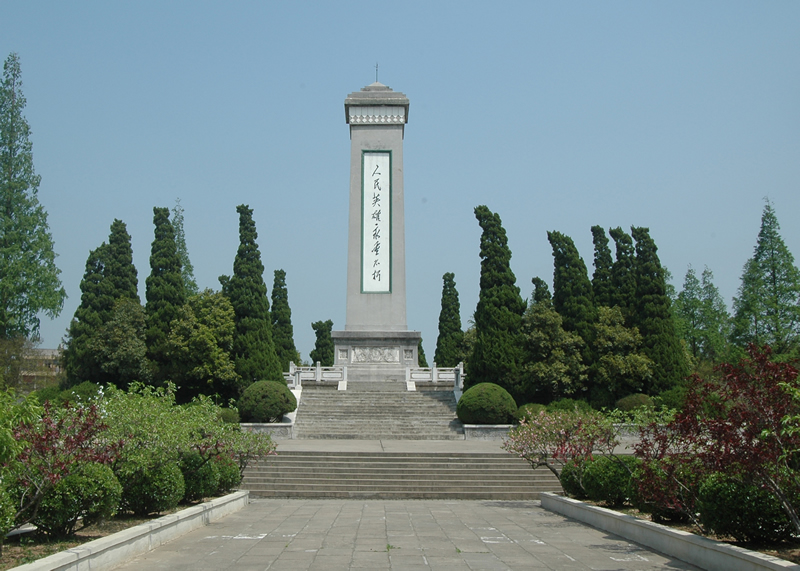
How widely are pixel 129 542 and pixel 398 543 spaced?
Result: 2.63m

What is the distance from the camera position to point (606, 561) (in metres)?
6.44

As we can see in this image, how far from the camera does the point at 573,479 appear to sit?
33.1 feet

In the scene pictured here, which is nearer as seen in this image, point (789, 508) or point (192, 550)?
point (789, 508)

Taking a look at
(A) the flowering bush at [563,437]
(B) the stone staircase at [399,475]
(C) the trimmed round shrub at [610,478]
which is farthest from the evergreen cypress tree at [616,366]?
(C) the trimmed round shrub at [610,478]

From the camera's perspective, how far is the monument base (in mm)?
24047

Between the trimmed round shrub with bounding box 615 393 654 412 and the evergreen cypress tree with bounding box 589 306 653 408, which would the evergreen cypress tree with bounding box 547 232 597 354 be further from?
the trimmed round shrub with bounding box 615 393 654 412

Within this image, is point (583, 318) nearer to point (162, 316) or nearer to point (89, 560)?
point (162, 316)

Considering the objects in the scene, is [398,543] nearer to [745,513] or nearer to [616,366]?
[745,513]

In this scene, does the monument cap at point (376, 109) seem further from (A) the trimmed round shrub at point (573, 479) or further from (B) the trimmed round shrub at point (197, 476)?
(B) the trimmed round shrub at point (197, 476)

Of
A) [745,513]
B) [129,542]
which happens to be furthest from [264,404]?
[745,513]

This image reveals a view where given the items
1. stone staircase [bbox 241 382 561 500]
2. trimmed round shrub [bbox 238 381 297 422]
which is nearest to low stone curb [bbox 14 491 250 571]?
stone staircase [bbox 241 382 561 500]

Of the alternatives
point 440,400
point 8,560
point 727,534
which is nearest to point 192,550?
point 8,560

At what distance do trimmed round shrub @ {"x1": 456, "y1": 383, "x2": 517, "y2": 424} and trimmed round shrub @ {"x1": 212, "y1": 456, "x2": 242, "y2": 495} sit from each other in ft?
28.9

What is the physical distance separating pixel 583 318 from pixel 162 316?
562 inches
